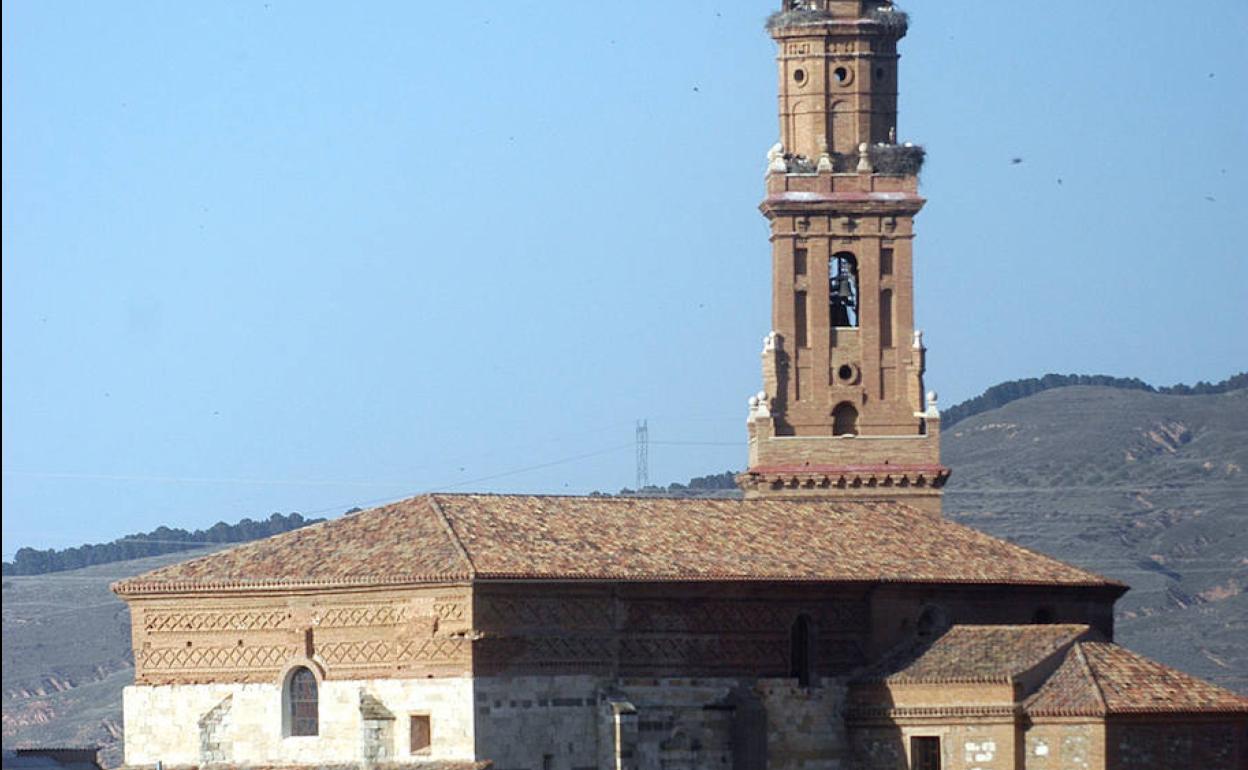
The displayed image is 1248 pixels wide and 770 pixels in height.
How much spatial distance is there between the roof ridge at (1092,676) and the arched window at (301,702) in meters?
11.3

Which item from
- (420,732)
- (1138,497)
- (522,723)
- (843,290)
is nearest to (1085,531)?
(1138,497)

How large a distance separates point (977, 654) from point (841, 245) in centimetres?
1278

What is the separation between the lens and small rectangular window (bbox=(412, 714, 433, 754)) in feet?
155

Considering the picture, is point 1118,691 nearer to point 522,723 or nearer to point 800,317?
point 522,723

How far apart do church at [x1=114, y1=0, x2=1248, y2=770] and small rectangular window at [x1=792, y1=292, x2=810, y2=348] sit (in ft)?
21.0

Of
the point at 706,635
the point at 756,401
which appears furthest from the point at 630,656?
the point at 756,401

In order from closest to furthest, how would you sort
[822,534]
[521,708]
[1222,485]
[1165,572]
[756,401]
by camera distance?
[521,708] < [822,534] < [756,401] < [1165,572] < [1222,485]

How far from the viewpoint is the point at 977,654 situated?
50094 millimetres

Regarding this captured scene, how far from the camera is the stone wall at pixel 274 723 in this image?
46.8m

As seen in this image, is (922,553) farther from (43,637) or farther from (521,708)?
(43,637)

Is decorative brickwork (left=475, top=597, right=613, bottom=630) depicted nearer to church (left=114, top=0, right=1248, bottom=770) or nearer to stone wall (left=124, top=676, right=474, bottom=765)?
church (left=114, top=0, right=1248, bottom=770)

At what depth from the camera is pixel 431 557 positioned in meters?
47.7

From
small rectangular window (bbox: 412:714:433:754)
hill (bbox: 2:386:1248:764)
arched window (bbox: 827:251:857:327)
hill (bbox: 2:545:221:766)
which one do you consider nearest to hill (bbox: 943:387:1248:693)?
hill (bbox: 2:386:1248:764)

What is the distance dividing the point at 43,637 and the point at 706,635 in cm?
10579
